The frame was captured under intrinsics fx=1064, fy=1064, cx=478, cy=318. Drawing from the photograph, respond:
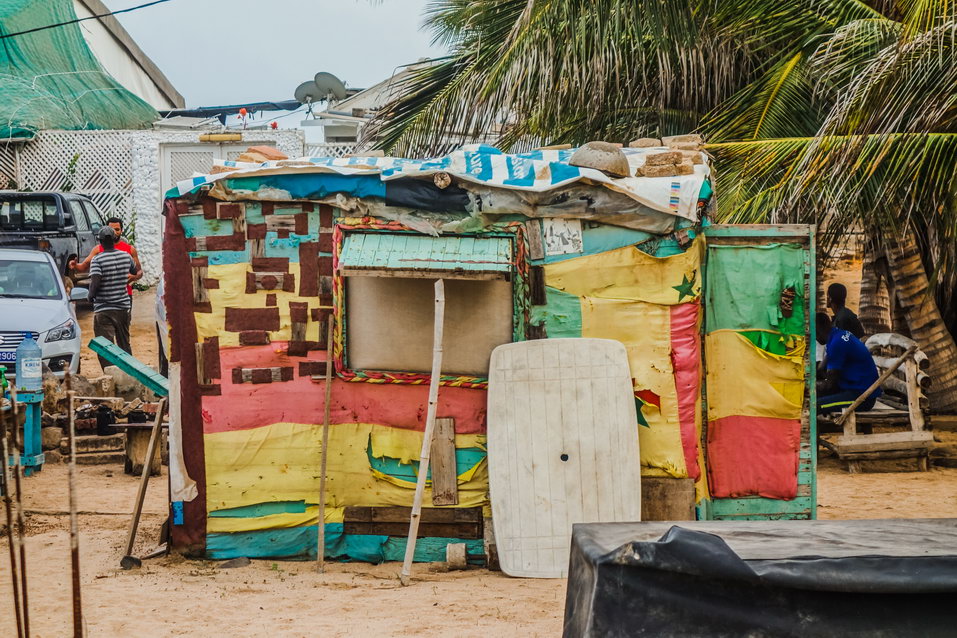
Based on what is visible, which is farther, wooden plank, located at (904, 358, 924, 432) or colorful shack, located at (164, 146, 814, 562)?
wooden plank, located at (904, 358, 924, 432)

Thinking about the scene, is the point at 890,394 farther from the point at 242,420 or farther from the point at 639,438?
the point at 242,420

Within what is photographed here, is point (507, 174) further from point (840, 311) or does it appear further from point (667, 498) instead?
point (840, 311)

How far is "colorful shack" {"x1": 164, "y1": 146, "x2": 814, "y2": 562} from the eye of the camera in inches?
259

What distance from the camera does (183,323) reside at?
6.81 m

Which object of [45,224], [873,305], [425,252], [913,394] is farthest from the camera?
[45,224]

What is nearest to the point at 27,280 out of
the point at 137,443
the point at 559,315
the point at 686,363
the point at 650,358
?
the point at 137,443

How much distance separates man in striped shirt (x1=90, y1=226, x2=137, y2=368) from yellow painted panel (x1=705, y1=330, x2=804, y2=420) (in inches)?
301

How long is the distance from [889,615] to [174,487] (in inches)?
186

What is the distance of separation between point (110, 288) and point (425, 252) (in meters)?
6.77

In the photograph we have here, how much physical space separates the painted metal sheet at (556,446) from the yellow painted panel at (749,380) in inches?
29.0

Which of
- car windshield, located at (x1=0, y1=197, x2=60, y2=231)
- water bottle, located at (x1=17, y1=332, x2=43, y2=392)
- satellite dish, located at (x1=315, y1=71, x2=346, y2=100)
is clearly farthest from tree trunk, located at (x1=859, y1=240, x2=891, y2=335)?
satellite dish, located at (x1=315, y1=71, x2=346, y2=100)

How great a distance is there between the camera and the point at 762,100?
11.1 metres

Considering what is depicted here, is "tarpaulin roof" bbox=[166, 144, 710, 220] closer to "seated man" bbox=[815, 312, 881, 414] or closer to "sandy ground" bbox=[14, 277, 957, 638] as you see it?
"sandy ground" bbox=[14, 277, 957, 638]

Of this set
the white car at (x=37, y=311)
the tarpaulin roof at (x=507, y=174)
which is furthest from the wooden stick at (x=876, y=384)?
the white car at (x=37, y=311)
